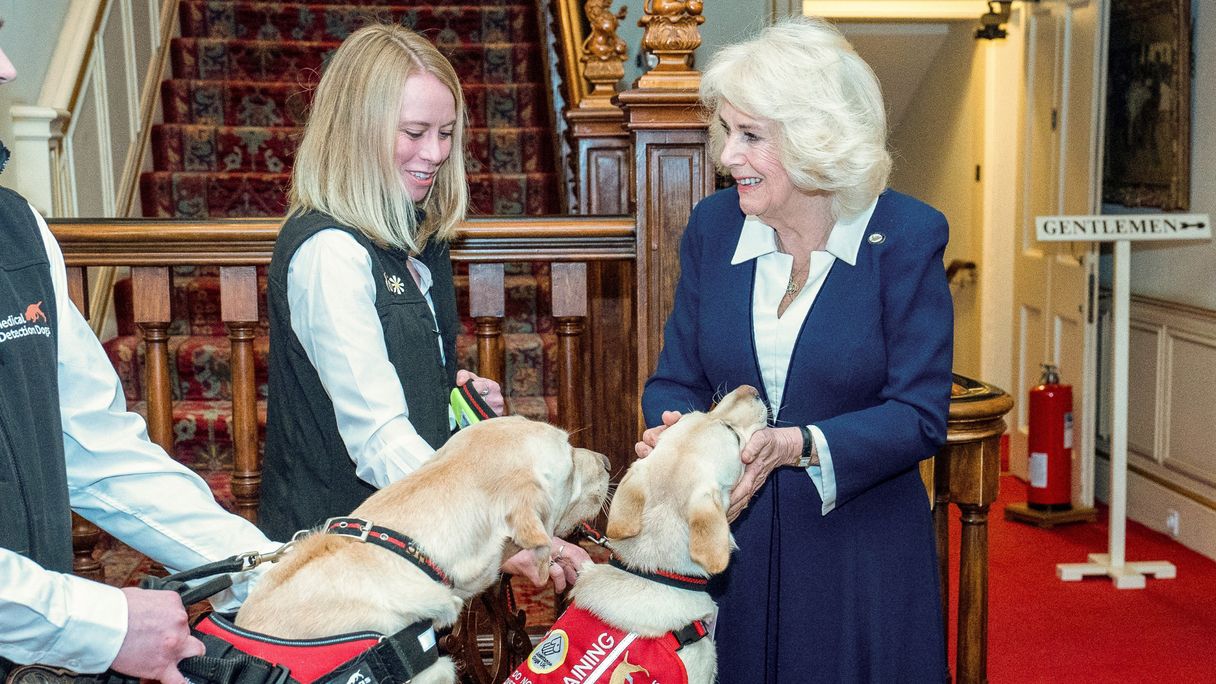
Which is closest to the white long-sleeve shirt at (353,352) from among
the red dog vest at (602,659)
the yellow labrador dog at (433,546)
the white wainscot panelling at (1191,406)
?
the yellow labrador dog at (433,546)

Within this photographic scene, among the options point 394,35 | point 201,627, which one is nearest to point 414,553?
point 201,627

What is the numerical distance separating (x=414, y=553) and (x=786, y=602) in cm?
81

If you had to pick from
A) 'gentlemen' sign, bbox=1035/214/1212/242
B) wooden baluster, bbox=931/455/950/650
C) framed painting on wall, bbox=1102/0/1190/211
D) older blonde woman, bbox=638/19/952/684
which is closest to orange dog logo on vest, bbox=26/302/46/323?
older blonde woman, bbox=638/19/952/684

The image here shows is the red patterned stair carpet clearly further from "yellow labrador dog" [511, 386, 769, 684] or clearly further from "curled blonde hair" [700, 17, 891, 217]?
"curled blonde hair" [700, 17, 891, 217]

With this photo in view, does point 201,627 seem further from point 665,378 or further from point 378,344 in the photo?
point 665,378

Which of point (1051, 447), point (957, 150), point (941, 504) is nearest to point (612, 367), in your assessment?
point (941, 504)

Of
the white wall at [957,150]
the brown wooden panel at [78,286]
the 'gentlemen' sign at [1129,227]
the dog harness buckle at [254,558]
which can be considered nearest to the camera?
the dog harness buckle at [254,558]

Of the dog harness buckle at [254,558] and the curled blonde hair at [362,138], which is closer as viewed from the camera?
the dog harness buckle at [254,558]

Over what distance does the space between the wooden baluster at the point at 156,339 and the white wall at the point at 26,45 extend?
247 cm

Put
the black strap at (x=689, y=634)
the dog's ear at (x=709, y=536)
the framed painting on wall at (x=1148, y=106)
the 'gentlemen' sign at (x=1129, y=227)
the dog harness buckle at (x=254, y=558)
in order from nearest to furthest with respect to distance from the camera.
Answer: the dog harness buckle at (x=254, y=558) → the dog's ear at (x=709, y=536) → the black strap at (x=689, y=634) → the 'gentlemen' sign at (x=1129, y=227) → the framed painting on wall at (x=1148, y=106)

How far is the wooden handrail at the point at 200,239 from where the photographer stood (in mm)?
2553

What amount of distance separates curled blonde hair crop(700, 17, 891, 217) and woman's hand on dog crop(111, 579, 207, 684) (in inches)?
49.1

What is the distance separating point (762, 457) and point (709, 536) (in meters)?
0.21

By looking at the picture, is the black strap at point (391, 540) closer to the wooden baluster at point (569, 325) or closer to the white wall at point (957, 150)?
the wooden baluster at point (569, 325)
